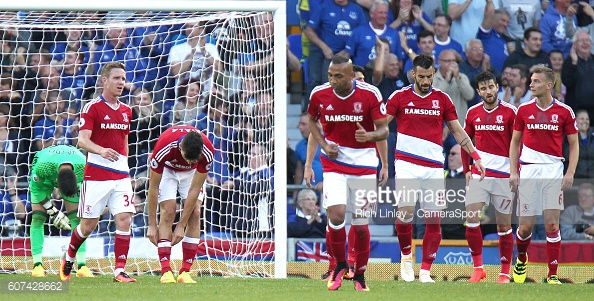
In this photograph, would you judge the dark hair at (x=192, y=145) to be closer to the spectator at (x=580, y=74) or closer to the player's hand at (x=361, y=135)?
the player's hand at (x=361, y=135)

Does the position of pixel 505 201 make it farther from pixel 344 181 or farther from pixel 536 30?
pixel 536 30

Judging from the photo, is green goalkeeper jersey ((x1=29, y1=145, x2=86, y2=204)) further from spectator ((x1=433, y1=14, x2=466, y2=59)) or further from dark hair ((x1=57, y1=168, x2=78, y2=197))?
spectator ((x1=433, y1=14, x2=466, y2=59))

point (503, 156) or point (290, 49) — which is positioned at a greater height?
point (290, 49)

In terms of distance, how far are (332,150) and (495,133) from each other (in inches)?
122

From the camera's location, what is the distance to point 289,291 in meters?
8.20

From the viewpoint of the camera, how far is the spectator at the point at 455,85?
1367 cm

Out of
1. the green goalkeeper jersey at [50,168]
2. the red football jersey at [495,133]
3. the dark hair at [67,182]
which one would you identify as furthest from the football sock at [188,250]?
the red football jersey at [495,133]

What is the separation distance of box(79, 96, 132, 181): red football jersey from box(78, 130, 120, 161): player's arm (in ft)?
0.43

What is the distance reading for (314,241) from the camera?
1266cm

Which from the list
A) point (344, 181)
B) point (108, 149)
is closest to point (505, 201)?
point (344, 181)

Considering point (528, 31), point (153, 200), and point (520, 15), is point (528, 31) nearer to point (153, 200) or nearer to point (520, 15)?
point (520, 15)

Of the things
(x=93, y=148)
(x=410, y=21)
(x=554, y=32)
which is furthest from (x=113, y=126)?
(x=554, y=32)

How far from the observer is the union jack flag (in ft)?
41.4

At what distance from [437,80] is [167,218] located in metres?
6.02
